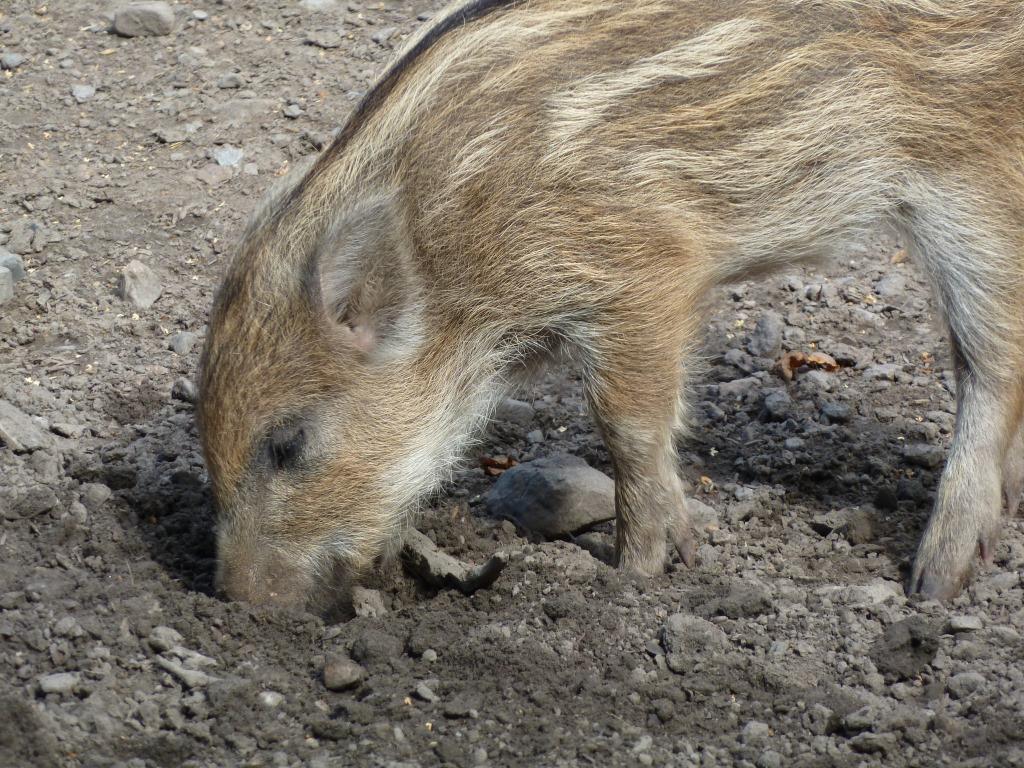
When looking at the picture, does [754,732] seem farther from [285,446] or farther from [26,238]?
[26,238]

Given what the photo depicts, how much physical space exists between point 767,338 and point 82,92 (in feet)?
12.4

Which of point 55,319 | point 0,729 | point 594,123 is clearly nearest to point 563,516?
point 594,123

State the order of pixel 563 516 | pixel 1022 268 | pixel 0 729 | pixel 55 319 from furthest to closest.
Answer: pixel 55 319, pixel 563 516, pixel 1022 268, pixel 0 729

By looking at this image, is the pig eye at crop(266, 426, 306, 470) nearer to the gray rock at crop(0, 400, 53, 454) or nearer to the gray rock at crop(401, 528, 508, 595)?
the gray rock at crop(401, 528, 508, 595)

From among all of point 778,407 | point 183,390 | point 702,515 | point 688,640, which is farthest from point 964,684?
point 183,390

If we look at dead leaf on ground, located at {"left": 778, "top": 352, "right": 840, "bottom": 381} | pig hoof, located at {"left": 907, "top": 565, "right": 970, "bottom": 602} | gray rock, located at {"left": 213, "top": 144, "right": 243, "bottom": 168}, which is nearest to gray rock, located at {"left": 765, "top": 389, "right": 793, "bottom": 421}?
dead leaf on ground, located at {"left": 778, "top": 352, "right": 840, "bottom": 381}

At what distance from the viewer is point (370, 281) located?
381cm

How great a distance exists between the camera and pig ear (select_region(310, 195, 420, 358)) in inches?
145

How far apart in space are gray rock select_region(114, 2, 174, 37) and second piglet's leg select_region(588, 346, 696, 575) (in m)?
4.38

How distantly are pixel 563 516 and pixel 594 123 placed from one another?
51.6 inches

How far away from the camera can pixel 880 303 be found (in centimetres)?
568

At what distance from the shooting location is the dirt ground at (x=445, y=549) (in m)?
3.12

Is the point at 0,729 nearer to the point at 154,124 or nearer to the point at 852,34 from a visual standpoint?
the point at 852,34

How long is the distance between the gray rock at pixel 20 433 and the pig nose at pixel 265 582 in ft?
3.36
